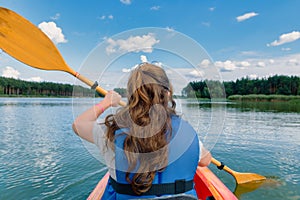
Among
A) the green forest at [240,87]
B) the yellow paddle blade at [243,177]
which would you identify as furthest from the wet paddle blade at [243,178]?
the green forest at [240,87]

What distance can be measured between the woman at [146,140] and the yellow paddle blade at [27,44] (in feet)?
4.09

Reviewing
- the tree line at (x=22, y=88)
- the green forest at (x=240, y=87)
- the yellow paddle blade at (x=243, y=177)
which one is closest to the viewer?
the yellow paddle blade at (x=243, y=177)

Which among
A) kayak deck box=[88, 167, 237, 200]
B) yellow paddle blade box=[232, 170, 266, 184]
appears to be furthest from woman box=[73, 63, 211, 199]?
yellow paddle blade box=[232, 170, 266, 184]

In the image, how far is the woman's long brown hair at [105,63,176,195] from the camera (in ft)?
4.12

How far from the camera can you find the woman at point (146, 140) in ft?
4.13

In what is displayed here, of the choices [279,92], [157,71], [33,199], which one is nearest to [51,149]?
[33,199]

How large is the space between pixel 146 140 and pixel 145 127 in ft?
0.23

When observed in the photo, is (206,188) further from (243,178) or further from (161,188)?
(161,188)

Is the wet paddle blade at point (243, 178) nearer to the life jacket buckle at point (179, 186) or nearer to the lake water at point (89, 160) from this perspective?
the lake water at point (89, 160)

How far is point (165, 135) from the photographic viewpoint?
1.28 metres

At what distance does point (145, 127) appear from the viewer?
1.26 metres

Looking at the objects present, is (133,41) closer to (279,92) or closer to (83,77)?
(83,77)

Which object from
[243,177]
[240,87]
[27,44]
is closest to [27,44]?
[27,44]

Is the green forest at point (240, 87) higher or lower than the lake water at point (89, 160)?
higher
